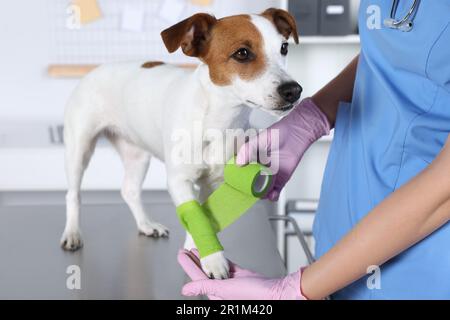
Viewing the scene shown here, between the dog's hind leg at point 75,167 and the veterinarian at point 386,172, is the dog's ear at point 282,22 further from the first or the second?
the dog's hind leg at point 75,167

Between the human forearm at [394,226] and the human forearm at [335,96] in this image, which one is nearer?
the human forearm at [394,226]

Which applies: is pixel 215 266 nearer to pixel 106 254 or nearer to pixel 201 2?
pixel 106 254

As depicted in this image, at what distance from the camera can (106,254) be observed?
1337 millimetres

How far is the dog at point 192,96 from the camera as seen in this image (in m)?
1.07

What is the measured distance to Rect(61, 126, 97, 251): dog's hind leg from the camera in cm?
141

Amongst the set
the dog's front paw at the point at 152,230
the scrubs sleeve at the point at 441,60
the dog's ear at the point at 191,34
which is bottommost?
the dog's front paw at the point at 152,230

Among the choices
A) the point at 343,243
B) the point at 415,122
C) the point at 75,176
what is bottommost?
the point at 75,176

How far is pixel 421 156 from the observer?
2.73ft

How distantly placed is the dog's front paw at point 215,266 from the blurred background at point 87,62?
5.09 ft

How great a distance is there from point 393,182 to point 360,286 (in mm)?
189

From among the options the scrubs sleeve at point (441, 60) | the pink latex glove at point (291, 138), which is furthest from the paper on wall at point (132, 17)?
the scrubs sleeve at point (441, 60)
